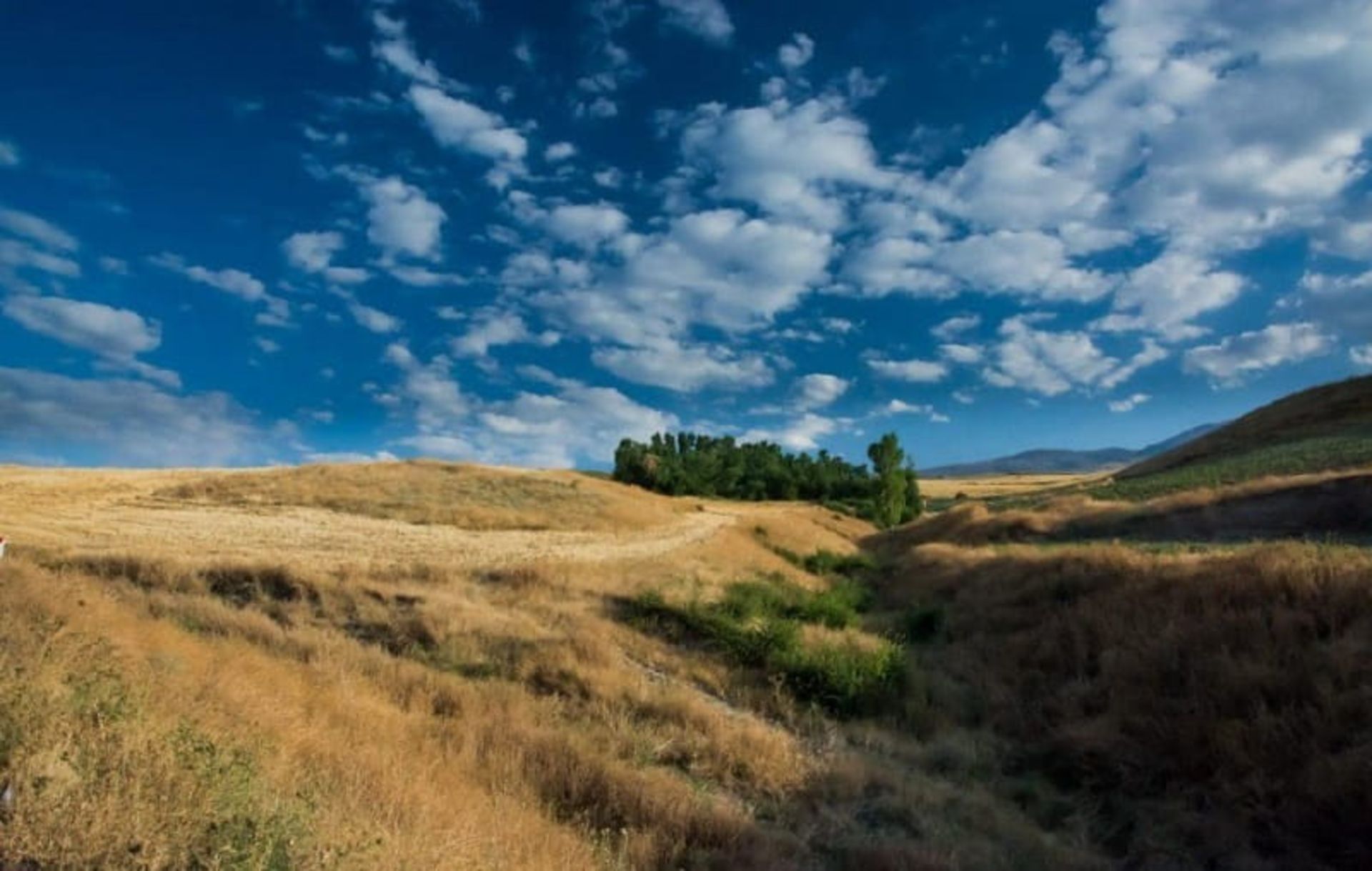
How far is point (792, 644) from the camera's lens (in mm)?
16078

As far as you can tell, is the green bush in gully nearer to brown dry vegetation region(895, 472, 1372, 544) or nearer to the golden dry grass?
brown dry vegetation region(895, 472, 1372, 544)

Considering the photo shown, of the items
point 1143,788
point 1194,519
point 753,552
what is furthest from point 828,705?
point 753,552

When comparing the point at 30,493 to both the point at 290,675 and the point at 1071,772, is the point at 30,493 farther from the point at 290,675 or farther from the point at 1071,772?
the point at 1071,772

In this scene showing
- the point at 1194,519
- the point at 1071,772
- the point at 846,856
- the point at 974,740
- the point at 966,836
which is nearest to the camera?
the point at 846,856

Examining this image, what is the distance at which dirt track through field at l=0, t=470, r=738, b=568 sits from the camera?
85.5 feet

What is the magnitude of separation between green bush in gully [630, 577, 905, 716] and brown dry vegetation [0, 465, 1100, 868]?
68cm

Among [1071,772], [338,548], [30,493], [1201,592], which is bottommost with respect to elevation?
[1071,772]

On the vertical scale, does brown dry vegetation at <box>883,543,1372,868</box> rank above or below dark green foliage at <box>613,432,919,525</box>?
below

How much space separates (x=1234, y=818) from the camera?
8688mm

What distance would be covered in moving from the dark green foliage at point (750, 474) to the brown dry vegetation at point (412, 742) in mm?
66545

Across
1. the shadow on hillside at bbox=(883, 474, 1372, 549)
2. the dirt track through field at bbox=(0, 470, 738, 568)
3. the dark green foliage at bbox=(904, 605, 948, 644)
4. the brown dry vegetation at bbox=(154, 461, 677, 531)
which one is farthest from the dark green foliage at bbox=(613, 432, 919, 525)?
the dark green foliage at bbox=(904, 605, 948, 644)

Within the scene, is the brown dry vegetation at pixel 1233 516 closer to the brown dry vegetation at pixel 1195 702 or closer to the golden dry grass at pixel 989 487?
the brown dry vegetation at pixel 1195 702

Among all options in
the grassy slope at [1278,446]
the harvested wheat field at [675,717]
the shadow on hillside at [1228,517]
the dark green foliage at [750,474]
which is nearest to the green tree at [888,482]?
Result: the dark green foliage at [750,474]

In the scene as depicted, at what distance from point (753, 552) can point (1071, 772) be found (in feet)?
99.8
